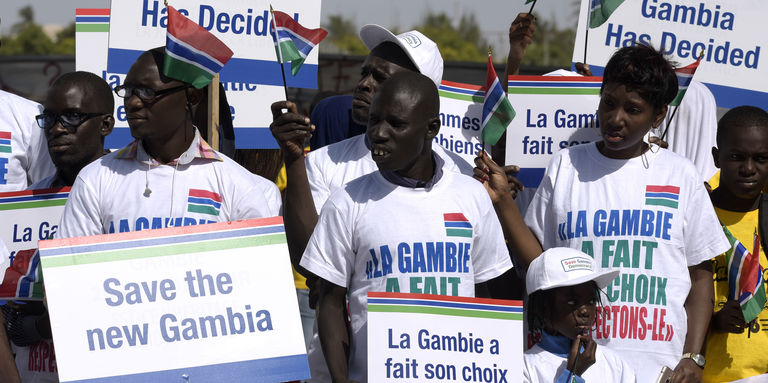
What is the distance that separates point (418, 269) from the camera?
515 centimetres

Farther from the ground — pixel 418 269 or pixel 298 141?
pixel 298 141

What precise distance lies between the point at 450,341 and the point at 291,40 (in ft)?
5.83

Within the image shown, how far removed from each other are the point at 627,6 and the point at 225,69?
97.6 inches

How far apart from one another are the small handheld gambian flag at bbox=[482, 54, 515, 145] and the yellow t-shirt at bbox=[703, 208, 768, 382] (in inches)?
49.4

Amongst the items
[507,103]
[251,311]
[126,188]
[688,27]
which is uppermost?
[688,27]

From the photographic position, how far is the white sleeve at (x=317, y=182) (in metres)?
5.88

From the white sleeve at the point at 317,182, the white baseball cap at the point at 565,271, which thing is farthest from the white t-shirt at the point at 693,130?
the white sleeve at the point at 317,182

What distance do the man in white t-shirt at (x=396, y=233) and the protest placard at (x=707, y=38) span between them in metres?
2.25

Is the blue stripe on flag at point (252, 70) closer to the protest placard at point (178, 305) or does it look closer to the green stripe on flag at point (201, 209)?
the green stripe on flag at point (201, 209)

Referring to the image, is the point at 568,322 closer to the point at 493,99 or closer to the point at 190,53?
the point at 493,99

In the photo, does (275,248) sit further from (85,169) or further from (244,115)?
(244,115)

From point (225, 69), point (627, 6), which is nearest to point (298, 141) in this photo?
point (225, 69)

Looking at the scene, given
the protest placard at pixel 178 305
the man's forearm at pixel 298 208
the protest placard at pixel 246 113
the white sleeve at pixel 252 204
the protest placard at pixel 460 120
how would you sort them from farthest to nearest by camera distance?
the protest placard at pixel 246 113 < the protest placard at pixel 460 120 < the man's forearm at pixel 298 208 < the white sleeve at pixel 252 204 < the protest placard at pixel 178 305

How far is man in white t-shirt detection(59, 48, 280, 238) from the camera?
5.24 m
